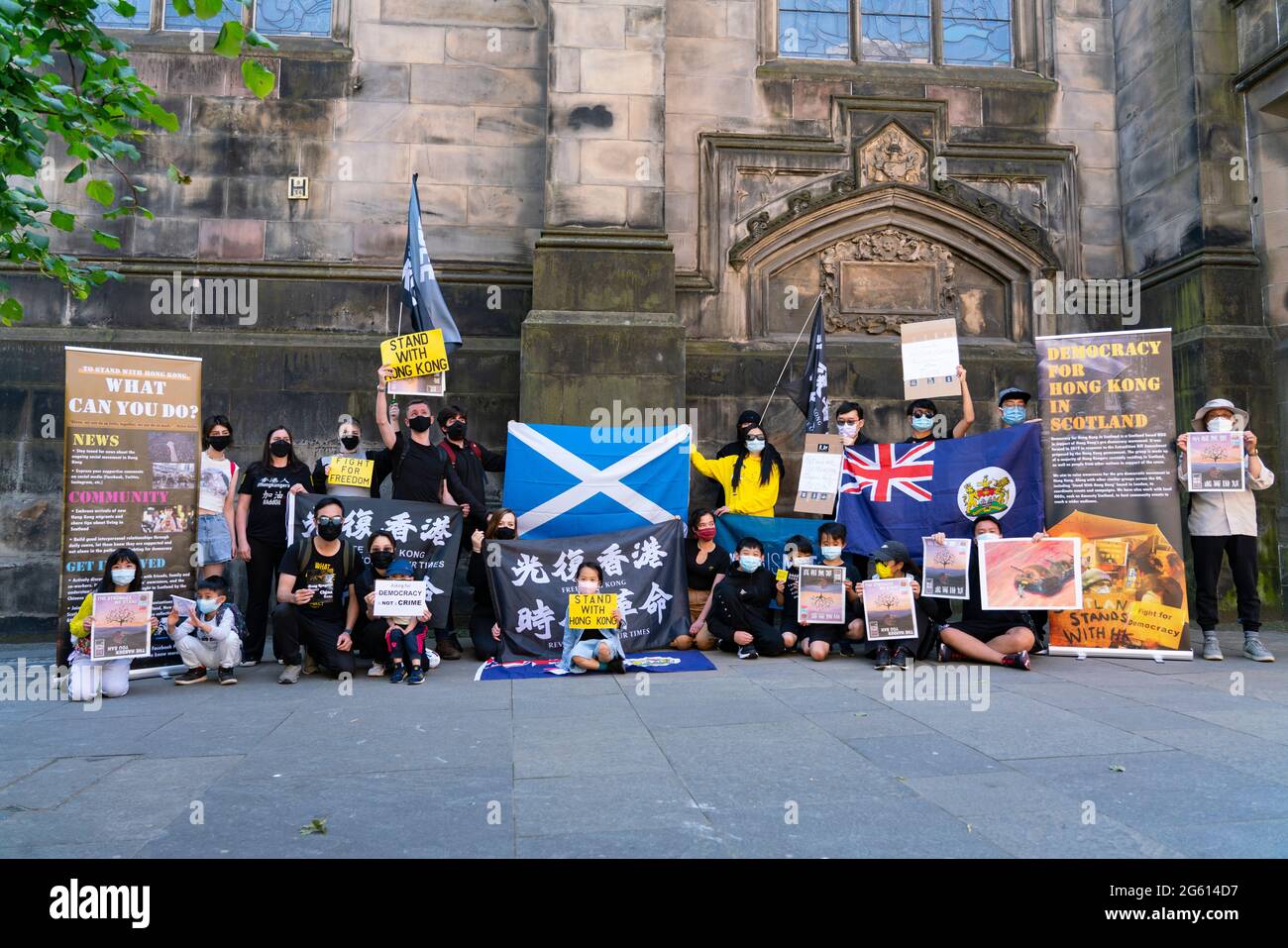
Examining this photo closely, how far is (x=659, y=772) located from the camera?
177 inches

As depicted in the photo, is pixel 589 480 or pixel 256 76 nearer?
pixel 256 76

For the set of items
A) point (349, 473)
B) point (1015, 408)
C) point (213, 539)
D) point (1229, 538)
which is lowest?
point (1229, 538)

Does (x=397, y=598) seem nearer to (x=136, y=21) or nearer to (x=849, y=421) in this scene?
(x=849, y=421)

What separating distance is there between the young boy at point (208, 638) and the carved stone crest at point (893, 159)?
896cm

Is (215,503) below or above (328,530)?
above

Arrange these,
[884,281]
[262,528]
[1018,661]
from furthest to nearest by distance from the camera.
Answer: [884,281], [262,528], [1018,661]

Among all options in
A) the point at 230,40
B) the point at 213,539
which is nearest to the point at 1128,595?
the point at 230,40

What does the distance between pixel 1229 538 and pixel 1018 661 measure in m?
2.55

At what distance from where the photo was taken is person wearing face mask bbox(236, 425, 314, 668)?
27.5ft

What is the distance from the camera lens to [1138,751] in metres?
4.77

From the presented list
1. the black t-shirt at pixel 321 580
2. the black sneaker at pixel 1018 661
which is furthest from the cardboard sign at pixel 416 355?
the black sneaker at pixel 1018 661

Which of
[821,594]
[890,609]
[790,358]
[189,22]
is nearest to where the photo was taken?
[890,609]

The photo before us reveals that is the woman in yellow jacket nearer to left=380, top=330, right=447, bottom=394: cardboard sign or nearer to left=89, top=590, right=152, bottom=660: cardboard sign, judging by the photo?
left=380, top=330, right=447, bottom=394: cardboard sign

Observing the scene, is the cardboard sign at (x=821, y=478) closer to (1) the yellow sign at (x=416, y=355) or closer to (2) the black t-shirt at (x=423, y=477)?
(2) the black t-shirt at (x=423, y=477)
